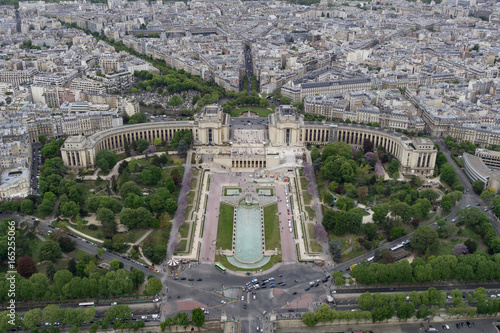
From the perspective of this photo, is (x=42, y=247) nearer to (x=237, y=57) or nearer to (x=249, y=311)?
(x=249, y=311)

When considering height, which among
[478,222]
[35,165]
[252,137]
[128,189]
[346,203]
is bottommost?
[478,222]

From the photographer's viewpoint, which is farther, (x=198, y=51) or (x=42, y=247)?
(x=198, y=51)

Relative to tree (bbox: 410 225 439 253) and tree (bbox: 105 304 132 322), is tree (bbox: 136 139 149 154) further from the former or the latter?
tree (bbox: 410 225 439 253)

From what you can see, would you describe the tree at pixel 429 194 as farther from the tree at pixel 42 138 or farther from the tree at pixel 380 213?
the tree at pixel 42 138

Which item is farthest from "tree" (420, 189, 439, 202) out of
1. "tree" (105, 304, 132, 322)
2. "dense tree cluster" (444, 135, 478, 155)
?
"tree" (105, 304, 132, 322)

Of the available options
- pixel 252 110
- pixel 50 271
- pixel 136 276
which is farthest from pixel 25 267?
pixel 252 110

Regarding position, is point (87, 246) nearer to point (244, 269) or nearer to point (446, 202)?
point (244, 269)

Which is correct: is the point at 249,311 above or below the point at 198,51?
below

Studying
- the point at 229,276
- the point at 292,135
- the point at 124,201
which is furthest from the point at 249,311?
the point at 292,135
